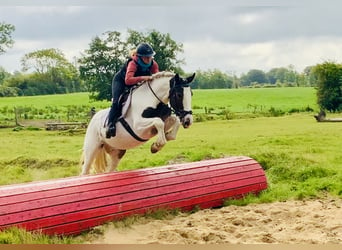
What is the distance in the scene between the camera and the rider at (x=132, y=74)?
10.2 feet

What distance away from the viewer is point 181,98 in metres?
2.98

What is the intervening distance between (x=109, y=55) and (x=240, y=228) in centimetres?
154

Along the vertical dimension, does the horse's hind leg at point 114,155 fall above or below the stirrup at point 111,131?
below

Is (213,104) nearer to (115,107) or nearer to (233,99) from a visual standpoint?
(233,99)

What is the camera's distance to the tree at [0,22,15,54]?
11.6 feet

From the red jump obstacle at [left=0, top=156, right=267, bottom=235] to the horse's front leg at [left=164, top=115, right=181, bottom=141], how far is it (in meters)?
0.21

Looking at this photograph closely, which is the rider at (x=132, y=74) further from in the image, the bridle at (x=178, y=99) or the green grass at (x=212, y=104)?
the green grass at (x=212, y=104)

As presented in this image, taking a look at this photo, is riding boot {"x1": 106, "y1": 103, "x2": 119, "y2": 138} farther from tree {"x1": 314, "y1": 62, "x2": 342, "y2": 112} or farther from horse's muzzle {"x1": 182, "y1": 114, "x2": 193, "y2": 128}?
tree {"x1": 314, "y1": 62, "x2": 342, "y2": 112}

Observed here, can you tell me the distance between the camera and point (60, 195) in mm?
2598

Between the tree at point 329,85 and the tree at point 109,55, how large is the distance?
3.38 ft

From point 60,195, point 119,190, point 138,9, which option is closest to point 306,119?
point 138,9

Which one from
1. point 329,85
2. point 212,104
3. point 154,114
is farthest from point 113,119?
point 329,85

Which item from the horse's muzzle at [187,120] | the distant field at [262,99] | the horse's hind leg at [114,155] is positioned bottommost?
the horse's hind leg at [114,155]

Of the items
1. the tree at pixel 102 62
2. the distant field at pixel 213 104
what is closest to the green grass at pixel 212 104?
the distant field at pixel 213 104
